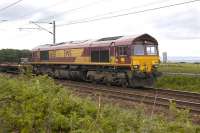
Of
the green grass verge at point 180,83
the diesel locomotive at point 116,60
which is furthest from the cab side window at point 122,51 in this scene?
the green grass verge at point 180,83

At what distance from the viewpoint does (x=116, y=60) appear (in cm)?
2673

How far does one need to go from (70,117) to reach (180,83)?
65.1 feet

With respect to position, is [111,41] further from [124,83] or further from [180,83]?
[180,83]

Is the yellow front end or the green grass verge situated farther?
the green grass verge

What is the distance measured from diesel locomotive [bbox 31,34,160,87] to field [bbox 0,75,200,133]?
14.5 metres

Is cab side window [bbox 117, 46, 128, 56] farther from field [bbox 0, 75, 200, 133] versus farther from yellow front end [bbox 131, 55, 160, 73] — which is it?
field [bbox 0, 75, 200, 133]

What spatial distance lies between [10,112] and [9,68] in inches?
1489

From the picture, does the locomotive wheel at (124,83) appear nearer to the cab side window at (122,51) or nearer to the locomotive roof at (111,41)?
the cab side window at (122,51)

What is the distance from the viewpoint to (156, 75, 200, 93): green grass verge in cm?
2662

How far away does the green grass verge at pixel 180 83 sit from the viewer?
26.6m

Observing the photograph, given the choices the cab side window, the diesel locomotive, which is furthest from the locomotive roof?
the cab side window

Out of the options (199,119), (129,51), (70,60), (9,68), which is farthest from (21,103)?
(9,68)

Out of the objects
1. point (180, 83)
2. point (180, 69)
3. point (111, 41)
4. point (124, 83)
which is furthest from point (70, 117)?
point (180, 69)

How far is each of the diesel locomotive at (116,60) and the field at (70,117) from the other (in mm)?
14494
